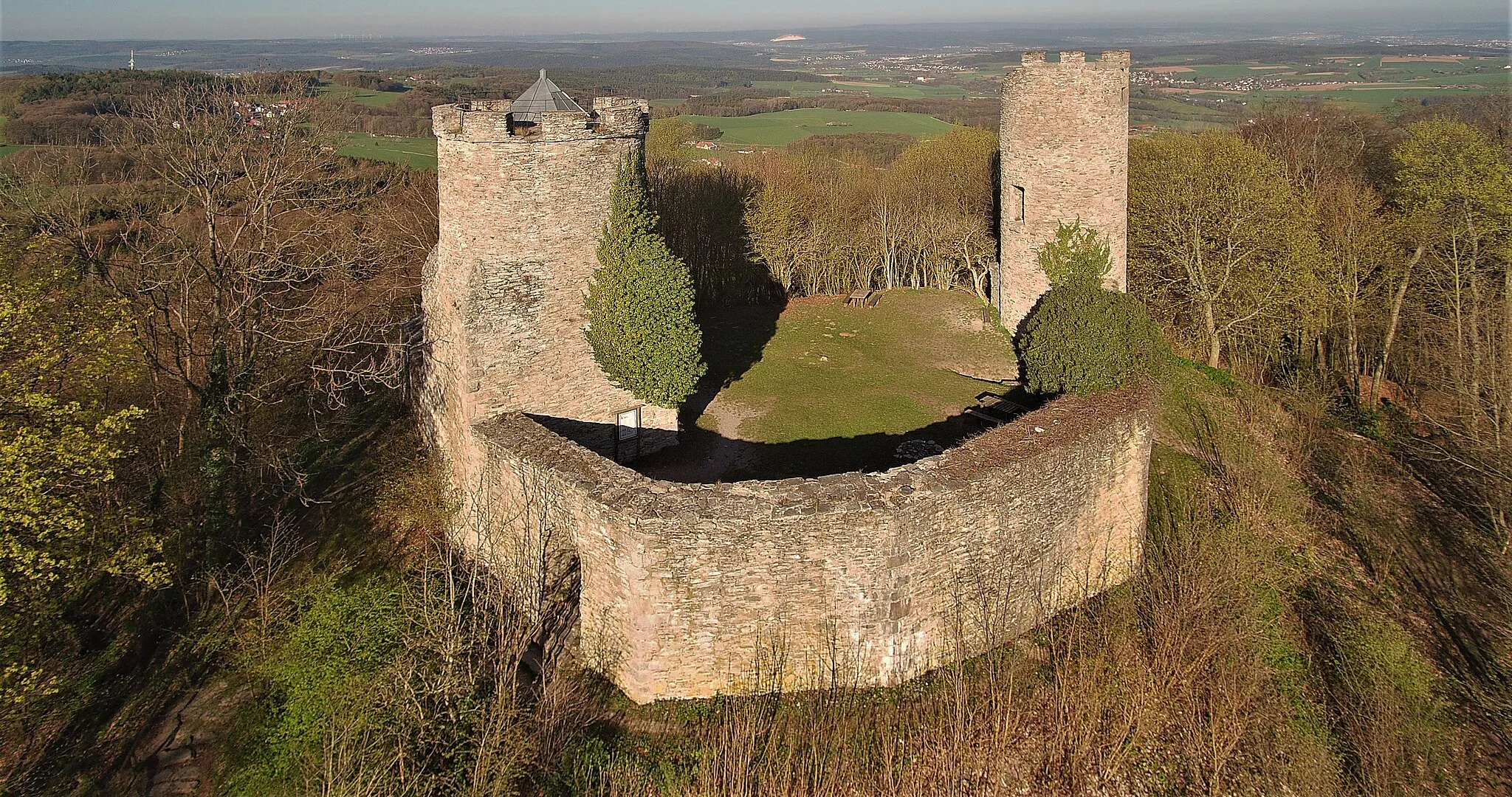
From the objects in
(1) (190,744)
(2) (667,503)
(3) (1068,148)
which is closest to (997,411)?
(3) (1068,148)

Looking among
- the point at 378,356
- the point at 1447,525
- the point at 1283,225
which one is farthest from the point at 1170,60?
the point at 378,356

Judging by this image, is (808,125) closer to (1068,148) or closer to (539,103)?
(1068,148)

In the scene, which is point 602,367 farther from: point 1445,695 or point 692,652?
point 1445,695

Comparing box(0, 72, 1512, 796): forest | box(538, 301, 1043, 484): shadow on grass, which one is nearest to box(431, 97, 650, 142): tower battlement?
box(0, 72, 1512, 796): forest

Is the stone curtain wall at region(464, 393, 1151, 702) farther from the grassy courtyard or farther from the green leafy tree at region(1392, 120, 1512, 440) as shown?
the green leafy tree at region(1392, 120, 1512, 440)

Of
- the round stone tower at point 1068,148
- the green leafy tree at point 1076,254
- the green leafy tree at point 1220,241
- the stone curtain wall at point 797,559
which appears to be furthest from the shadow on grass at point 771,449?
the green leafy tree at point 1220,241
